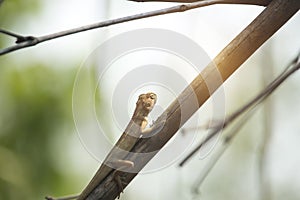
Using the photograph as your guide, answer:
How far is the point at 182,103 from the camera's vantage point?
15.8 inches

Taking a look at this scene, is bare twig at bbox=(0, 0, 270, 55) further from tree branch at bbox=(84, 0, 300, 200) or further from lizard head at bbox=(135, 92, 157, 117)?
lizard head at bbox=(135, 92, 157, 117)

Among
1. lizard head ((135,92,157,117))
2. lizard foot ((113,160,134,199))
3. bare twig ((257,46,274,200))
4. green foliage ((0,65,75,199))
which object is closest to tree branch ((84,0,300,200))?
lizard foot ((113,160,134,199))

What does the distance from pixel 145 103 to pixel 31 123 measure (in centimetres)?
57

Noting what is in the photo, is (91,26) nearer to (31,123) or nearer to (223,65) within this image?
(223,65)

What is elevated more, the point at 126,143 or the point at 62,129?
the point at 126,143

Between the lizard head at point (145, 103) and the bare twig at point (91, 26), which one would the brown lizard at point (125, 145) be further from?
the bare twig at point (91, 26)

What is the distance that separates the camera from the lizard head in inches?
21.8

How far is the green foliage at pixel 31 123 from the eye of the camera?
1012 millimetres

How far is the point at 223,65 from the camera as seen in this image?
406mm

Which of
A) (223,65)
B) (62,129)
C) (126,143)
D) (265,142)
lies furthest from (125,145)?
(62,129)

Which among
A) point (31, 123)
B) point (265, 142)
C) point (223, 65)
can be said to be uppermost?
point (223, 65)

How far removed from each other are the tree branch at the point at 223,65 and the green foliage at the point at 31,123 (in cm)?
64

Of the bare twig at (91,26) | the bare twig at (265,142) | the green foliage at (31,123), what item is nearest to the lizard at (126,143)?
the bare twig at (91,26)

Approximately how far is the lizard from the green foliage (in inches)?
19.6
